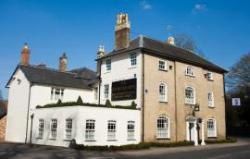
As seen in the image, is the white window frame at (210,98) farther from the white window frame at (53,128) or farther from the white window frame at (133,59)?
the white window frame at (53,128)

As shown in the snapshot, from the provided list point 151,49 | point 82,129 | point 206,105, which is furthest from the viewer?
point 206,105

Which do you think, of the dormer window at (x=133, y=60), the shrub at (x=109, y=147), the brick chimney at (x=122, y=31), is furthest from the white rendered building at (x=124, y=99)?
the shrub at (x=109, y=147)

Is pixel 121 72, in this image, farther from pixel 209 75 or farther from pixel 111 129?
pixel 209 75

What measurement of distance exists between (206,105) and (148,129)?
987cm

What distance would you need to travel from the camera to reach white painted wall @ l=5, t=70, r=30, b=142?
107 feet

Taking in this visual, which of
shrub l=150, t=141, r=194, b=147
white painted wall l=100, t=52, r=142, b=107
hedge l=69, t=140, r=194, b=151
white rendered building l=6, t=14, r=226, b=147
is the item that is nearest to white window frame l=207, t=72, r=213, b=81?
white rendered building l=6, t=14, r=226, b=147

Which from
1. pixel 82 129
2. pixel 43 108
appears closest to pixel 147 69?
pixel 82 129

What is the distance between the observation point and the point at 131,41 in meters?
33.4

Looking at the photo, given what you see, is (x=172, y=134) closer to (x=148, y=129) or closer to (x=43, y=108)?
(x=148, y=129)

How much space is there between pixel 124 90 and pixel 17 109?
41.5 ft

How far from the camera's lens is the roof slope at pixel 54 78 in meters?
33.0

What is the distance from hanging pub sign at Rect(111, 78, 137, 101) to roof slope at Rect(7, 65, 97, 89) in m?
5.68

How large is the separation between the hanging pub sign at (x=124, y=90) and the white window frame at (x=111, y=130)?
12.3 feet

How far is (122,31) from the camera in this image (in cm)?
3250
